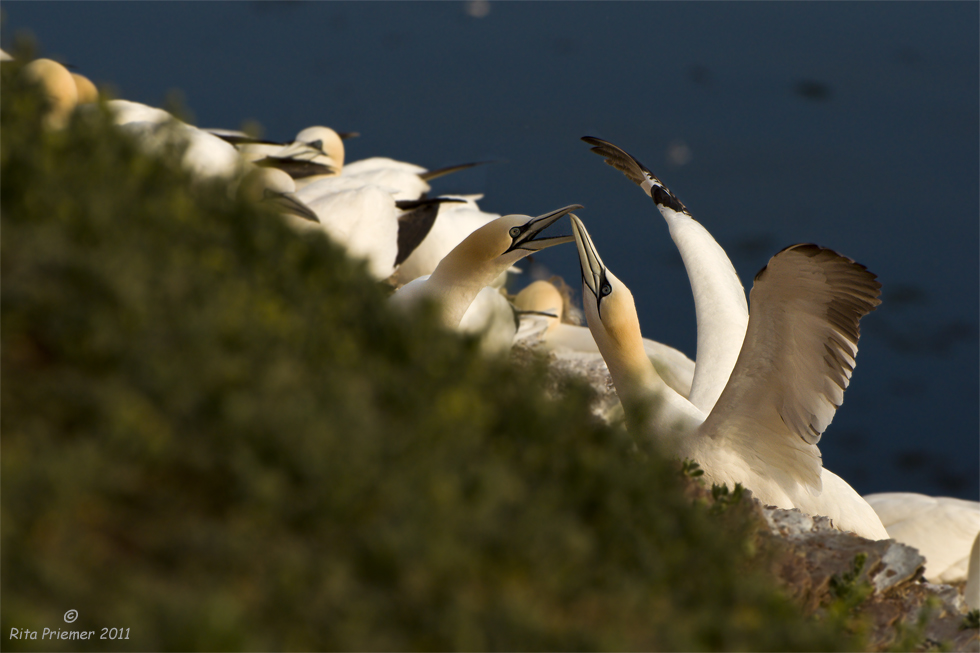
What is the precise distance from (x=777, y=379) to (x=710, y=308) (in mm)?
1115

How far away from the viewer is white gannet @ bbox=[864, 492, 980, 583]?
4840mm

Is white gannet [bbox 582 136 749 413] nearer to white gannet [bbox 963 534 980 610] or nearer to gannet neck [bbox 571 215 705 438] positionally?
gannet neck [bbox 571 215 705 438]

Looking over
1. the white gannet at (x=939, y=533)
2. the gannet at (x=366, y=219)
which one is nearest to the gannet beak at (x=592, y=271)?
the gannet at (x=366, y=219)

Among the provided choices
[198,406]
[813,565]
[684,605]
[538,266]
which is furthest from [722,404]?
[538,266]

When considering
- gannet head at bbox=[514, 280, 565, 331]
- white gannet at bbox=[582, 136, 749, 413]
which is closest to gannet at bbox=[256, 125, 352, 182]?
gannet head at bbox=[514, 280, 565, 331]

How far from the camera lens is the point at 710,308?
14.3 feet

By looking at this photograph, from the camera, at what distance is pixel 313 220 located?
16.9 feet

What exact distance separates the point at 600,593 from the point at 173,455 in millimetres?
604

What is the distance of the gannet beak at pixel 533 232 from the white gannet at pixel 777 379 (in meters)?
0.27

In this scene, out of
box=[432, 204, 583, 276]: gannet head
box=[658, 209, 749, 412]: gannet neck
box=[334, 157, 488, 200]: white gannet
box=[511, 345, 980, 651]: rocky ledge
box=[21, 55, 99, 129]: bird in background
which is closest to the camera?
box=[511, 345, 980, 651]: rocky ledge

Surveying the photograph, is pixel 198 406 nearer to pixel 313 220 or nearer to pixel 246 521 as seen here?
pixel 246 521

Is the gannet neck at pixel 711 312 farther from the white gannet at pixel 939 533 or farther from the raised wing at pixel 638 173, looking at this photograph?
the white gannet at pixel 939 533

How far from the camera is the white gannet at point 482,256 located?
3959 mm

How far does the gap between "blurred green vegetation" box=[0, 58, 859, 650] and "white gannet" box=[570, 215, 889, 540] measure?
1.63 m
